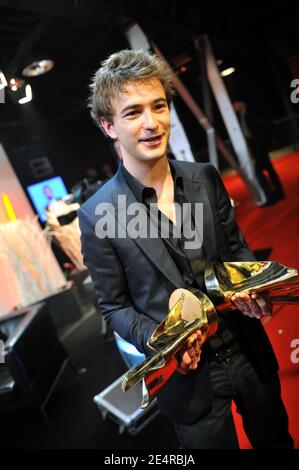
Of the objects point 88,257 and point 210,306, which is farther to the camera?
point 88,257

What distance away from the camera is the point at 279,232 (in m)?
3.91

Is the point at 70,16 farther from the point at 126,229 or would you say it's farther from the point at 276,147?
the point at 276,147

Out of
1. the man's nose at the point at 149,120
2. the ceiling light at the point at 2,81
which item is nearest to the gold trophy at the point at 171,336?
the man's nose at the point at 149,120

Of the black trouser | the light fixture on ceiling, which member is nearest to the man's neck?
the black trouser

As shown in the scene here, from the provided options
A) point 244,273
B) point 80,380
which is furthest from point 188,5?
point 244,273

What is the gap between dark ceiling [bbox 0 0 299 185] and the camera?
3.90 meters

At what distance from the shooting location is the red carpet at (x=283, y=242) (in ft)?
5.28

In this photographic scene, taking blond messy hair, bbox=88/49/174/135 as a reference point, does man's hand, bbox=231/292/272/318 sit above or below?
below

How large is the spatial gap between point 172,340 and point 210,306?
0.17 m

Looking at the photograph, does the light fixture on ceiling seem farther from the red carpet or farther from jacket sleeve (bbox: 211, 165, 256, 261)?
jacket sleeve (bbox: 211, 165, 256, 261)

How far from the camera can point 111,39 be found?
7090 millimetres

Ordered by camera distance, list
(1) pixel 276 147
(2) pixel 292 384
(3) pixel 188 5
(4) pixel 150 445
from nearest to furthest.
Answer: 1. (2) pixel 292 384
2. (4) pixel 150 445
3. (3) pixel 188 5
4. (1) pixel 276 147

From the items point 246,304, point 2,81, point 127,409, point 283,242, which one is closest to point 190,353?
point 246,304

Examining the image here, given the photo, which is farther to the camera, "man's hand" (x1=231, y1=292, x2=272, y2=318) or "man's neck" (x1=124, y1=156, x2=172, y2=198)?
"man's neck" (x1=124, y1=156, x2=172, y2=198)
